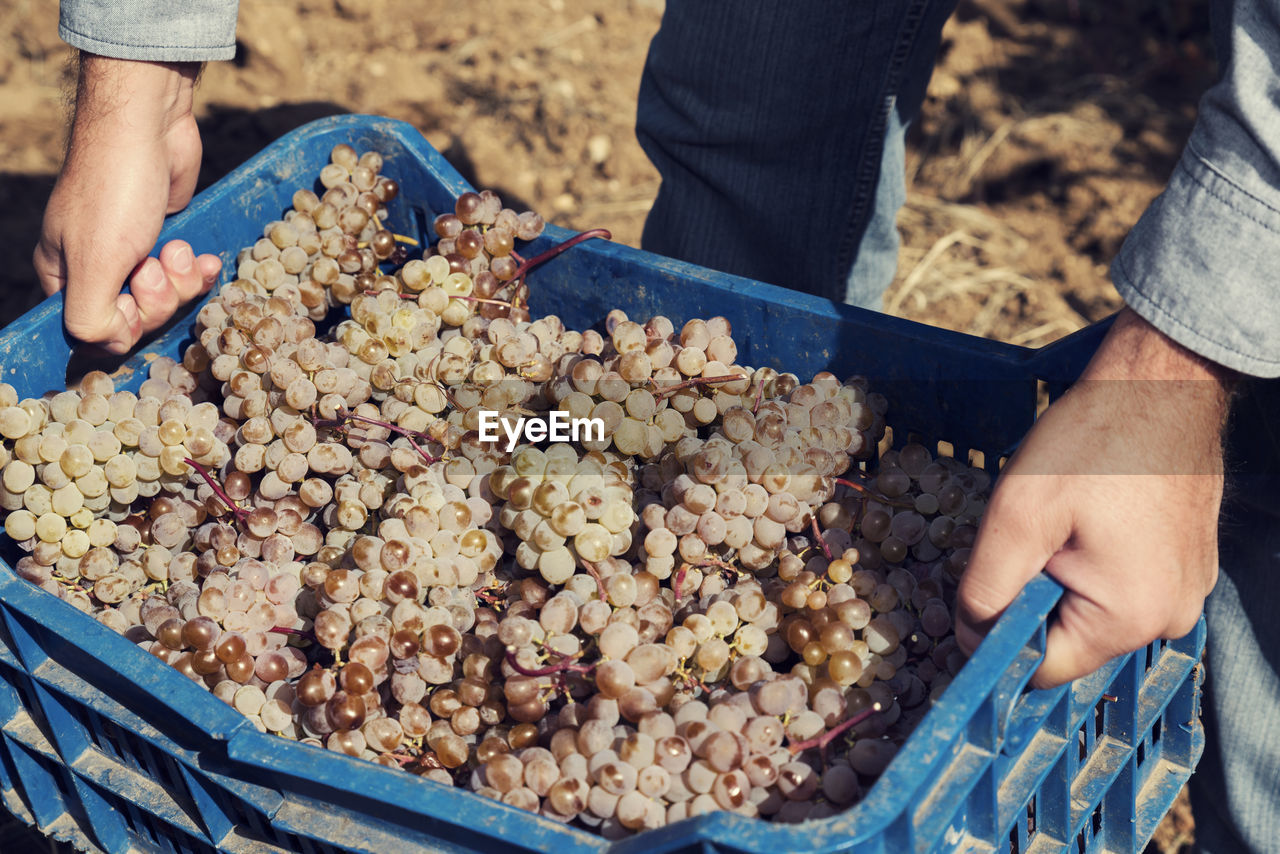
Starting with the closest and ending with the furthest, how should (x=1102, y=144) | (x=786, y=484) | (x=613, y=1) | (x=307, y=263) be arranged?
(x=786, y=484)
(x=307, y=263)
(x=1102, y=144)
(x=613, y=1)

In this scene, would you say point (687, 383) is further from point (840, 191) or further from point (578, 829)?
point (840, 191)

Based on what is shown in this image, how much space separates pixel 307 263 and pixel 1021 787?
1.21 m

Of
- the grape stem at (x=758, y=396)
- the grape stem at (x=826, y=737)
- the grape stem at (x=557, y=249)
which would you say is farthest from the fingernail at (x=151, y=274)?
the grape stem at (x=826, y=737)

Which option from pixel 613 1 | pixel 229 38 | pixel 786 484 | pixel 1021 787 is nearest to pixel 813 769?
pixel 1021 787

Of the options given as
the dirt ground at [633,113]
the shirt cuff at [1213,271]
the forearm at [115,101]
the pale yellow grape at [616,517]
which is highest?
the shirt cuff at [1213,271]

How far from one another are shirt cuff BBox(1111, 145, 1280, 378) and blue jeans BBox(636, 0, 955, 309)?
2.99 feet

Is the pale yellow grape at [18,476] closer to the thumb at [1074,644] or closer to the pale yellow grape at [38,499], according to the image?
the pale yellow grape at [38,499]

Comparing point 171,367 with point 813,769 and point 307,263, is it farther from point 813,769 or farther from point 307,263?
point 813,769

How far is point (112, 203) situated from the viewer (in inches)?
56.2

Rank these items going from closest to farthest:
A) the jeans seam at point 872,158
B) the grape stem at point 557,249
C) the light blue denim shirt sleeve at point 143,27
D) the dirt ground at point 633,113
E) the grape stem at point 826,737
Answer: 1. the grape stem at point 826,737
2. the light blue denim shirt sleeve at point 143,27
3. the grape stem at point 557,249
4. the jeans seam at point 872,158
5. the dirt ground at point 633,113

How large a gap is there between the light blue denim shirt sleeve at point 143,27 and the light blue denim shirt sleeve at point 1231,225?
124 centimetres

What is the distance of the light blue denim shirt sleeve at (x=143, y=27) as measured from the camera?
1.41 metres

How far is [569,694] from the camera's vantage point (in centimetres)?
113

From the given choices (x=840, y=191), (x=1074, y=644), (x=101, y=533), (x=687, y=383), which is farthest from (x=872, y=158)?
(x=101, y=533)
